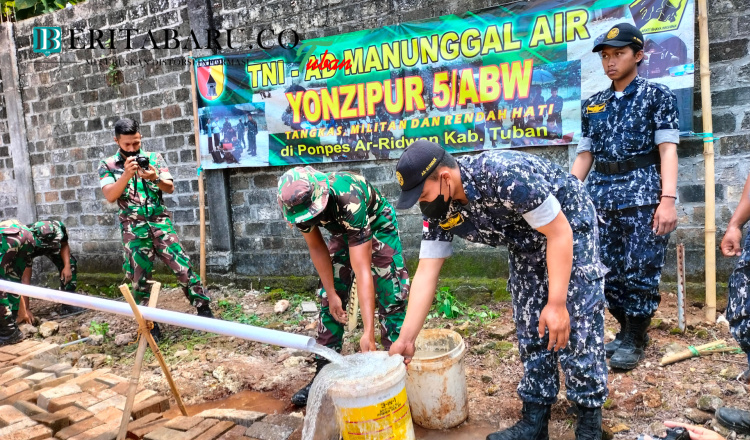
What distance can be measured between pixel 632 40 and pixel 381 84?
2.40 metres

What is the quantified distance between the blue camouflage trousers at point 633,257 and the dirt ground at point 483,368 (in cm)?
43

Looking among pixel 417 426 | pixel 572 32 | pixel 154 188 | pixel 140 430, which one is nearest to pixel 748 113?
pixel 572 32

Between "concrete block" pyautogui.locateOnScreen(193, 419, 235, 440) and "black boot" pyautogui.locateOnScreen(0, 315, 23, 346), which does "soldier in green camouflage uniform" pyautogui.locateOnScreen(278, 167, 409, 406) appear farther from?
"black boot" pyautogui.locateOnScreen(0, 315, 23, 346)

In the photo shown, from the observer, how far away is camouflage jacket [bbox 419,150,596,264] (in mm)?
1894

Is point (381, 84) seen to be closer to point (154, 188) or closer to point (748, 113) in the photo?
point (154, 188)

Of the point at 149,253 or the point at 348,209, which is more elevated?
the point at 348,209

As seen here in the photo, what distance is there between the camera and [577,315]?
84.3 inches

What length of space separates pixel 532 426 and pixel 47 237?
5323 millimetres

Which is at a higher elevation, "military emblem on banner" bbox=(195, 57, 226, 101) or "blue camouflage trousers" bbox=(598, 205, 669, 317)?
"military emblem on banner" bbox=(195, 57, 226, 101)

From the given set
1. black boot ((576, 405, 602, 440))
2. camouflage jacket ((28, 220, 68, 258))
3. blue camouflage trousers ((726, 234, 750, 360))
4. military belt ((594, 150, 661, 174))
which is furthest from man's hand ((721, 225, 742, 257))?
camouflage jacket ((28, 220, 68, 258))

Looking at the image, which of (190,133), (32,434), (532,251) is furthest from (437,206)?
(190,133)

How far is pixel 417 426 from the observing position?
108 inches

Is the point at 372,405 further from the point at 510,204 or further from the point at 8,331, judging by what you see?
the point at 8,331

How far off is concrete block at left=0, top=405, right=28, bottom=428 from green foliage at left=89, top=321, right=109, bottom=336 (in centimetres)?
212
